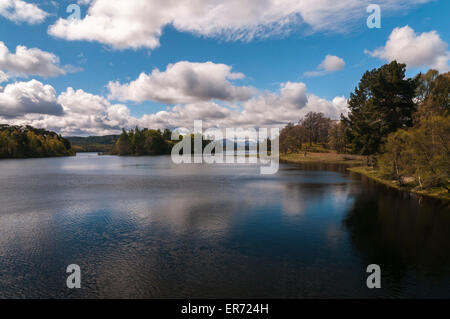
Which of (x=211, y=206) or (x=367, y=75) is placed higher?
(x=367, y=75)

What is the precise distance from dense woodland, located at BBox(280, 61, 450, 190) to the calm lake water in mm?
6640

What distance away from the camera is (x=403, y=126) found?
193 feet

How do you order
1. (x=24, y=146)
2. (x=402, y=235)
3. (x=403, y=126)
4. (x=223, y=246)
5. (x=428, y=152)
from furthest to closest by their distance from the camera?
(x=24, y=146), (x=403, y=126), (x=428, y=152), (x=402, y=235), (x=223, y=246)

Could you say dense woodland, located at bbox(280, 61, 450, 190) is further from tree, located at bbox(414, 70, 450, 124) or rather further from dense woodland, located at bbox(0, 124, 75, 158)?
dense woodland, located at bbox(0, 124, 75, 158)

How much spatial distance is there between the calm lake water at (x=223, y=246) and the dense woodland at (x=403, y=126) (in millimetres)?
6640

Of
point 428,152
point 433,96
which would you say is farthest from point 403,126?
point 428,152

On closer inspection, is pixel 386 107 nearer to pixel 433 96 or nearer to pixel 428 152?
pixel 433 96

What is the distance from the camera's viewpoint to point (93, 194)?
41.7m

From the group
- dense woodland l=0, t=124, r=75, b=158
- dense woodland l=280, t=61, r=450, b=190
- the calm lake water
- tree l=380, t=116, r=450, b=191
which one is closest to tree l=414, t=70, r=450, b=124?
dense woodland l=280, t=61, r=450, b=190

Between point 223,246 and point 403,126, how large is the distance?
5544cm
